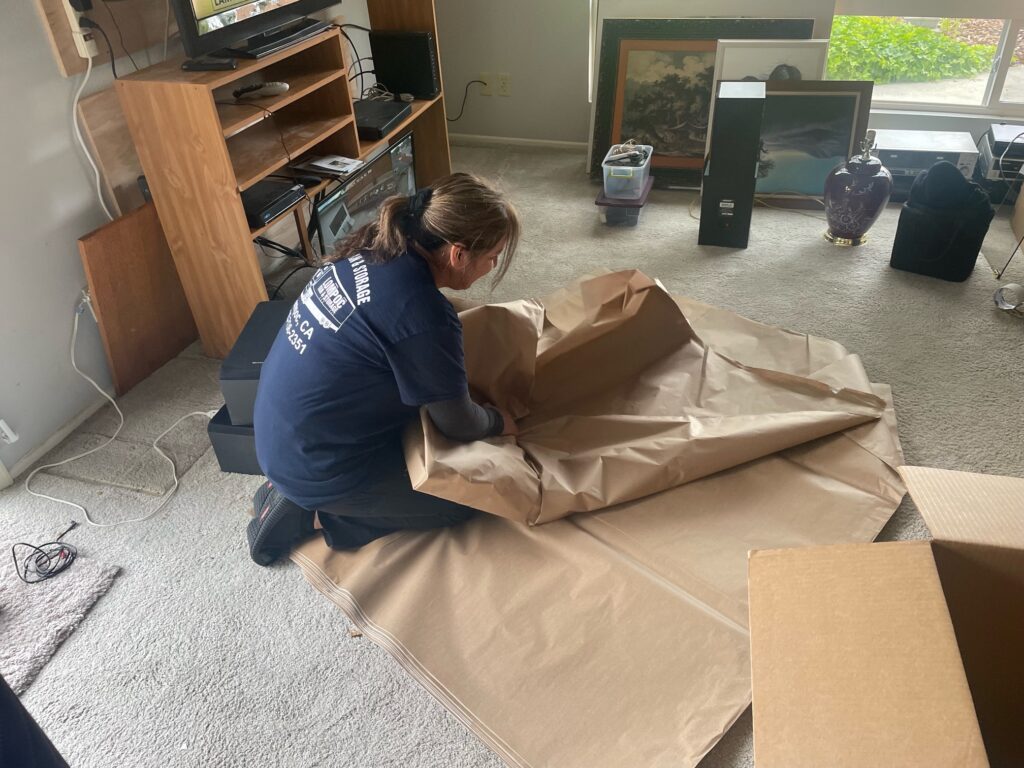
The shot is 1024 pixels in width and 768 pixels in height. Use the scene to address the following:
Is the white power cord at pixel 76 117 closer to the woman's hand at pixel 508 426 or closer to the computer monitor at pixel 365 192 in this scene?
the computer monitor at pixel 365 192

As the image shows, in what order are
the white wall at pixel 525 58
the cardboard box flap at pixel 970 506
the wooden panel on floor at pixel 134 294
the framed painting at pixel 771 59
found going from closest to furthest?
the cardboard box flap at pixel 970 506, the wooden panel on floor at pixel 134 294, the framed painting at pixel 771 59, the white wall at pixel 525 58

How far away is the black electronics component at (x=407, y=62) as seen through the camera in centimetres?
312

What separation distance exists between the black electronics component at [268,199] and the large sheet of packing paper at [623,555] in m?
0.80

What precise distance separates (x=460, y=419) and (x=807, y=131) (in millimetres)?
2311

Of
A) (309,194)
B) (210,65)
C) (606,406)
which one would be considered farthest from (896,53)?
(210,65)

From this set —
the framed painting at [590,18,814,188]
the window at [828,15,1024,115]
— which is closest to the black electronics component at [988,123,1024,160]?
the window at [828,15,1024,115]

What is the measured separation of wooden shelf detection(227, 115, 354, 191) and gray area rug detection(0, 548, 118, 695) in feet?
3.55

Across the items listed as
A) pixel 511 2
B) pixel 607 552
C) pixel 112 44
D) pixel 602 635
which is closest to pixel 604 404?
pixel 607 552

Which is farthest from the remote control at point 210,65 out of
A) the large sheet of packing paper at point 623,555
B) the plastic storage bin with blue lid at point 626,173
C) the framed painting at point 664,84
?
the framed painting at point 664,84

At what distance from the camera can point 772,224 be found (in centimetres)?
320

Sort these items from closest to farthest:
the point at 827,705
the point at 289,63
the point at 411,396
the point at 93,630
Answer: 1. the point at 827,705
2. the point at 411,396
3. the point at 93,630
4. the point at 289,63

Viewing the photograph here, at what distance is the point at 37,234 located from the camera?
2070 mm

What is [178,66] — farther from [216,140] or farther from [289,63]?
[289,63]

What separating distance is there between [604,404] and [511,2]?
2.43 m
